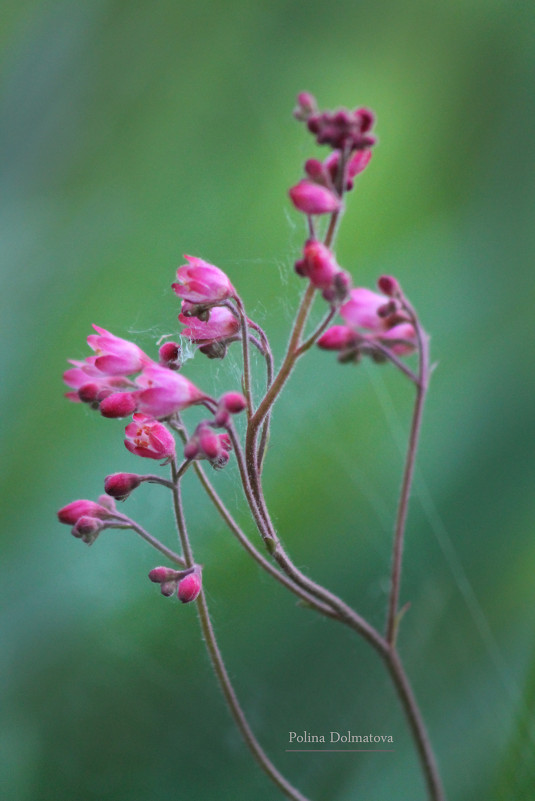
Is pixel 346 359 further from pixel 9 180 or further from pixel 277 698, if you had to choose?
pixel 9 180

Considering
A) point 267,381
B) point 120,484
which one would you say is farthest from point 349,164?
point 120,484

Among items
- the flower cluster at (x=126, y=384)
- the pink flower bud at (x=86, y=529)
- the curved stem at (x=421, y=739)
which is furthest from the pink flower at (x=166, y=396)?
the curved stem at (x=421, y=739)

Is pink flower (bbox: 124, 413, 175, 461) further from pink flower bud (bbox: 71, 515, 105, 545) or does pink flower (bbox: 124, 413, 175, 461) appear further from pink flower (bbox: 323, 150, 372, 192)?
pink flower (bbox: 323, 150, 372, 192)

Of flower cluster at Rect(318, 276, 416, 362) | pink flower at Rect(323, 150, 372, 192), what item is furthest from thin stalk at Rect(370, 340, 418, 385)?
pink flower at Rect(323, 150, 372, 192)

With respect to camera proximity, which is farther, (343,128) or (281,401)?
(281,401)

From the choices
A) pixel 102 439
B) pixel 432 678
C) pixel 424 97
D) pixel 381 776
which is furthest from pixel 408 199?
pixel 381 776

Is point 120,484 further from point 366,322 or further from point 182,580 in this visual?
point 366,322
